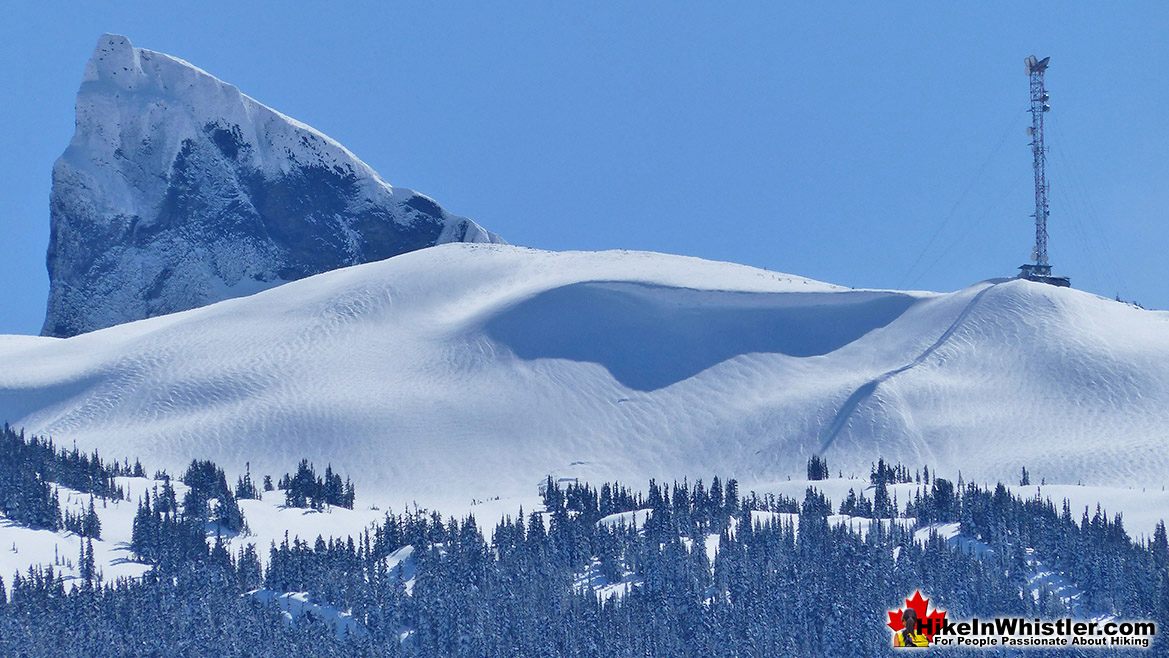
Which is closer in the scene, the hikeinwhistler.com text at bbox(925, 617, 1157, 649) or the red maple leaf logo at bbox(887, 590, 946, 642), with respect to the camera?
the hikeinwhistler.com text at bbox(925, 617, 1157, 649)

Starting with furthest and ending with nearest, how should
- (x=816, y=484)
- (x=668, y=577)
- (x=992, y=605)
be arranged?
(x=816, y=484) < (x=668, y=577) < (x=992, y=605)

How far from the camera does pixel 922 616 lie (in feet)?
432

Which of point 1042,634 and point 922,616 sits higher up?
point 922,616

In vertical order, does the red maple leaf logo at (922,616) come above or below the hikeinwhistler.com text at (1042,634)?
above

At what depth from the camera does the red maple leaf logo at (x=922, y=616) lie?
126200 mm

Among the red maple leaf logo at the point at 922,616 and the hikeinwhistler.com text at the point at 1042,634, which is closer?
the hikeinwhistler.com text at the point at 1042,634

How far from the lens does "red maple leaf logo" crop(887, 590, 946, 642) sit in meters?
126

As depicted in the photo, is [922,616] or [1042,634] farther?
[922,616]

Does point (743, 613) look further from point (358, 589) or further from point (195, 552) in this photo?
point (195, 552)

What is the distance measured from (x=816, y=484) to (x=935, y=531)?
3056 cm

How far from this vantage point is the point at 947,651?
420 feet

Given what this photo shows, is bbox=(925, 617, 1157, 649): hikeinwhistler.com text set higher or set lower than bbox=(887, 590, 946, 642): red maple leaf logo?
lower

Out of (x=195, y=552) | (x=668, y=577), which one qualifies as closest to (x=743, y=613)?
(x=668, y=577)

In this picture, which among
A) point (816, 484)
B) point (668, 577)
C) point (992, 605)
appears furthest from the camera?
point (816, 484)
